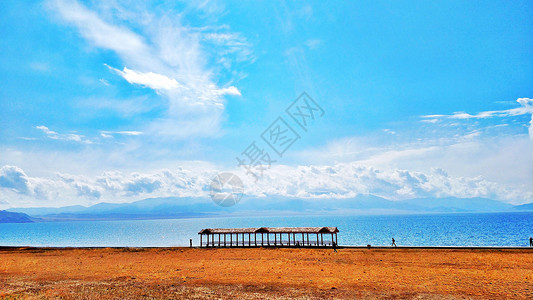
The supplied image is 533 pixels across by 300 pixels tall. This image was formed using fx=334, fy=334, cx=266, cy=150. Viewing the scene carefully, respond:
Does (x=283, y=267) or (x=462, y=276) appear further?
(x=283, y=267)

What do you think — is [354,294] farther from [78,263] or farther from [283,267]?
[78,263]

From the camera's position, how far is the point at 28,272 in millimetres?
31859

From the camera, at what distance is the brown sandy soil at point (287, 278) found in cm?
2161

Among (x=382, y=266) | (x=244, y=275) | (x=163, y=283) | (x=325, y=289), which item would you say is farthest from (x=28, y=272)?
(x=382, y=266)

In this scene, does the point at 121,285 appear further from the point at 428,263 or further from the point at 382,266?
the point at 428,263

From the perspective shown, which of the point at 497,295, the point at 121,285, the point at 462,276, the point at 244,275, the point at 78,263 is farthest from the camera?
the point at 78,263

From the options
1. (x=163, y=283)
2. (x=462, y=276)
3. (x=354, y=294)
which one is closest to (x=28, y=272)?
(x=163, y=283)

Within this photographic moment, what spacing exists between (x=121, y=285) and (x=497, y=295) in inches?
988

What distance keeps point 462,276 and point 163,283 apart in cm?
2320

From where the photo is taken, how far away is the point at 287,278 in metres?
26.6

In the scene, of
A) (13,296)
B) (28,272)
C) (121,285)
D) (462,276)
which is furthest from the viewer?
(28,272)

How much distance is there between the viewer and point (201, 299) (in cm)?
2044

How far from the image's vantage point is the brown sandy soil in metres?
21.6

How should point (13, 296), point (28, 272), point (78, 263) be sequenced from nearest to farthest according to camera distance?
point (13, 296) → point (28, 272) → point (78, 263)
